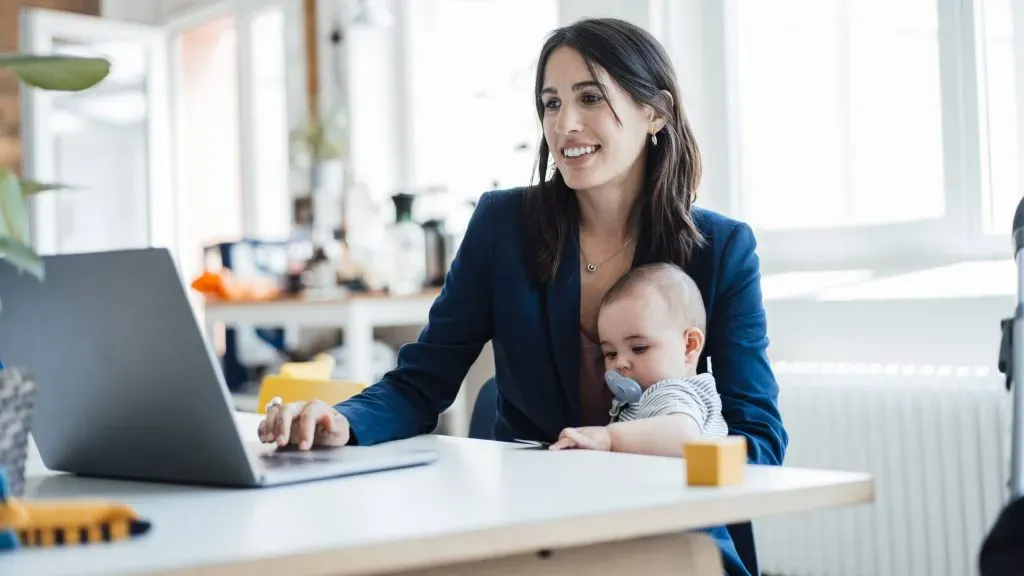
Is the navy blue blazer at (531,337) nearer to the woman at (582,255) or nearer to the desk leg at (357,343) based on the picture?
the woman at (582,255)

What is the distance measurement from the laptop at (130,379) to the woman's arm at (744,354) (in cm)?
54

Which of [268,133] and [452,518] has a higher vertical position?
[268,133]

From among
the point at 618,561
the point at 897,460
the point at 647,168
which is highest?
the point at 647,168

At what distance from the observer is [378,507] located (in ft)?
3.04

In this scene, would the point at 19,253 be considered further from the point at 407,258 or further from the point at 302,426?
the point at 407,258

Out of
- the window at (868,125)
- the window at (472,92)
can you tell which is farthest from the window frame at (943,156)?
the window at (472,92)

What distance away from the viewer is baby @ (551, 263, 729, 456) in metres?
1.54

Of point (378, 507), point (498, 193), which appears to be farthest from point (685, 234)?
point (378, 507)

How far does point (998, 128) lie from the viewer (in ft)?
9.08

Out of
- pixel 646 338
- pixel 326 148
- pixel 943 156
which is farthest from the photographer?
pixel 326 148

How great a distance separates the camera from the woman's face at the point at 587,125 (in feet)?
6.04

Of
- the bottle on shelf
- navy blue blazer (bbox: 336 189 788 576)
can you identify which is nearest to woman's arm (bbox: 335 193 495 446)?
navy blue blazer (bbox: 336 189 788 576)

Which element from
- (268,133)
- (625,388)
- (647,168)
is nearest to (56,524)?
(625,388)

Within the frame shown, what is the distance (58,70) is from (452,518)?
0.49 metres
